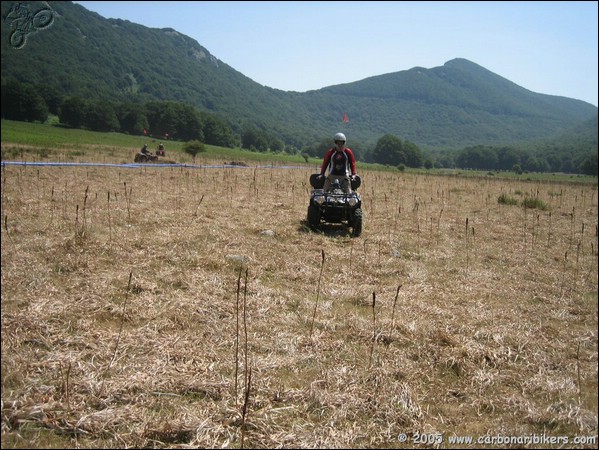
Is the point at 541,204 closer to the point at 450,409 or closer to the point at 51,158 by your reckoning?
the point at 450,409

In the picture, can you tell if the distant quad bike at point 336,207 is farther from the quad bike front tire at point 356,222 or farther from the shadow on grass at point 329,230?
the shadow on grass at point 329,230

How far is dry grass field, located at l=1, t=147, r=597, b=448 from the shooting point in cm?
276

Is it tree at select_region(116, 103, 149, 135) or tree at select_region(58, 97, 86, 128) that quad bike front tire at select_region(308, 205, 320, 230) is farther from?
tree at select_region(116, 103, 149, 135)

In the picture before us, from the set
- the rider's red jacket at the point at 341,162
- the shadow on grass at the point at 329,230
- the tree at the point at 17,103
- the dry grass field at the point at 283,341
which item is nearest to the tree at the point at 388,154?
the tree at the point at 17,103

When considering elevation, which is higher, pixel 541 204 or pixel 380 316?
pixel 541 204

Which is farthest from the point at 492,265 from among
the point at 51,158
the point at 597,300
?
the point at 51,158

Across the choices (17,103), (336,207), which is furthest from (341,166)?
(17,103)

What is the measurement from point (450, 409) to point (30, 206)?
1083 centimetres

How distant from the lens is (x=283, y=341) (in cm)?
406

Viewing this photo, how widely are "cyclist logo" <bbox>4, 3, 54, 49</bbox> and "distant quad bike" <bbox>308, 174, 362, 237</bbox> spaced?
6636 mm

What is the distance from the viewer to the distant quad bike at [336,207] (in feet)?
30.1

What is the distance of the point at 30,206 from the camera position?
9.73m

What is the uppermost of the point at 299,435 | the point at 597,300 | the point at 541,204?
the point at 541,204

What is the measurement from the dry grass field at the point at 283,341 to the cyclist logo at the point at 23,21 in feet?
9.00
